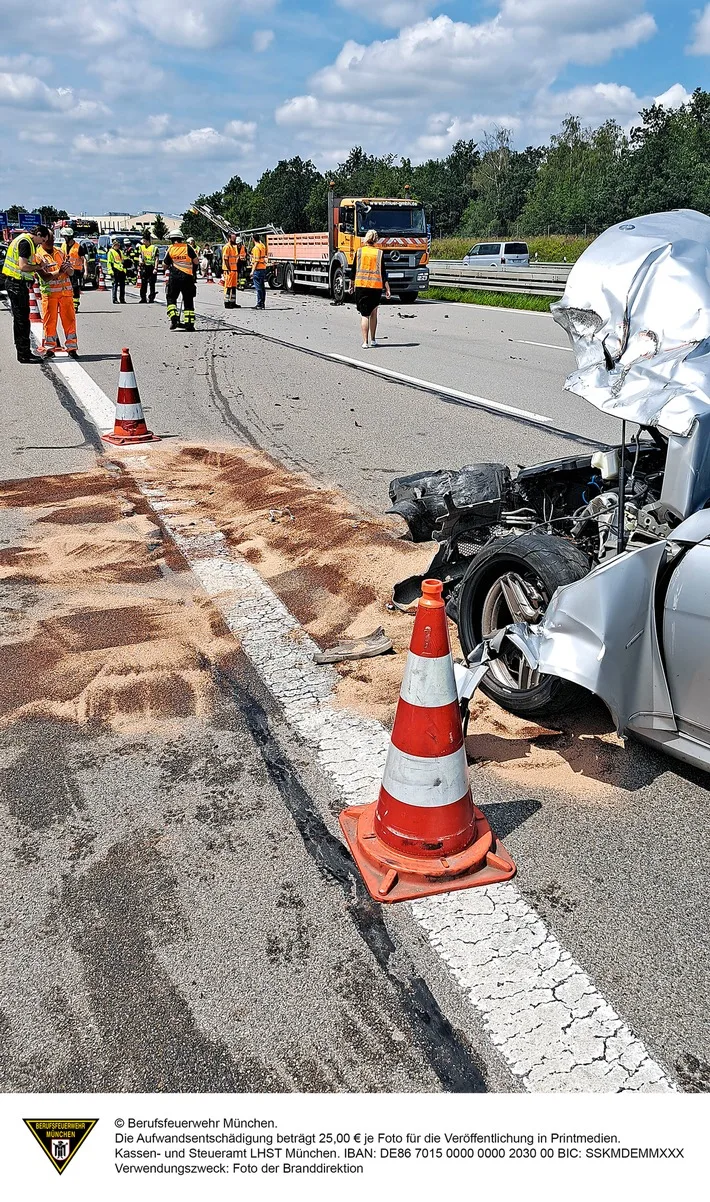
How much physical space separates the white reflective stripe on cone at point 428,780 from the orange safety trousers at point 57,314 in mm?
13597

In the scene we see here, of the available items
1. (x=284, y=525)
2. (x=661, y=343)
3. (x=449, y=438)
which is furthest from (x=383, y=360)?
(x=661, y=343)

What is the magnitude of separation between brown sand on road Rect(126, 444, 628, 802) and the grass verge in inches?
740

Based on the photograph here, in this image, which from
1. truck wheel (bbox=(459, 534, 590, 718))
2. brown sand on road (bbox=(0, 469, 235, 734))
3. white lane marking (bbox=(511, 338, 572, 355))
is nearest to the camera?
truck wheel (bbox=(459, 534, 590, 718))

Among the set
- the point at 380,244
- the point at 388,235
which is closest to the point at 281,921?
the point at 380,244

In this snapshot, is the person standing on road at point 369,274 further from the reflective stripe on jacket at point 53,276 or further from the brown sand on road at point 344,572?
the brown sand on road at point 344,572

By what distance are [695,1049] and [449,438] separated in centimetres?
729

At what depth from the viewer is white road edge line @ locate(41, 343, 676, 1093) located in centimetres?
227

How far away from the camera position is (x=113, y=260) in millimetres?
29828

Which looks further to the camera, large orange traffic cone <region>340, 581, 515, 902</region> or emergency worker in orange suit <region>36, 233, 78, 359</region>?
emergency worker in orange suit <region>36, 233, 78, 359</region>

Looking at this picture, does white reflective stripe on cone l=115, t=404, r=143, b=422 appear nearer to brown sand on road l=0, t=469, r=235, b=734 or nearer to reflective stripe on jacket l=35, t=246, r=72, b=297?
brown sand on road l=0, t=469, r=235, b=734

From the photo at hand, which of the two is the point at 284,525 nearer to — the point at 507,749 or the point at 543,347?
the point at 507,749
